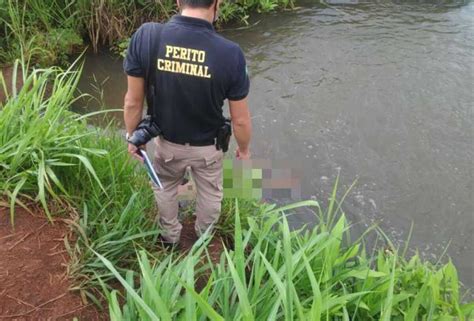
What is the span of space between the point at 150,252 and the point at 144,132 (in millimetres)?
727

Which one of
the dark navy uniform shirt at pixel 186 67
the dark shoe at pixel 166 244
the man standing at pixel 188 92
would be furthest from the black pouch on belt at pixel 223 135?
the dark shoe at pixel 166 244

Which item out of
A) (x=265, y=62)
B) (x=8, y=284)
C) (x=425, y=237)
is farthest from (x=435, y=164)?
(x=8, y=284)

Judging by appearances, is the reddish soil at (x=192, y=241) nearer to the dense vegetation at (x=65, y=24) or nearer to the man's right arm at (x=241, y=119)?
the man's right arm at (x=241, y=119)

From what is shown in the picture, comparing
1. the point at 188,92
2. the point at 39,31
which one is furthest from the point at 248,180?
the point at 39,31

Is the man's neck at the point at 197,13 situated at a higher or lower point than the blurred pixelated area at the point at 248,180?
higher

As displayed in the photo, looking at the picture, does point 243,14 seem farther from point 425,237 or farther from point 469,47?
→ point 425,237

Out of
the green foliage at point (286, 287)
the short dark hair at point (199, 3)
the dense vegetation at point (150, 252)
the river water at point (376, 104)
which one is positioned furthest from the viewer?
the river water at point (376, 104)

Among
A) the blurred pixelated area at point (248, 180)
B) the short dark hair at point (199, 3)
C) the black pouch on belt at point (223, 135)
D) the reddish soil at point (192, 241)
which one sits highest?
the short dark hair at point (199, 3)

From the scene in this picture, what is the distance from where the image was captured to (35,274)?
2.41 metres

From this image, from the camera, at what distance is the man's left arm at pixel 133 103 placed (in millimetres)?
2537

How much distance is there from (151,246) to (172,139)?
68cm

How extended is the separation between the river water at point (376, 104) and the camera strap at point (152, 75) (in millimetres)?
1881

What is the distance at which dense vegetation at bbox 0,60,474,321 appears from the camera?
2207 mm

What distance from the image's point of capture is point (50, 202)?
2.80 meters
